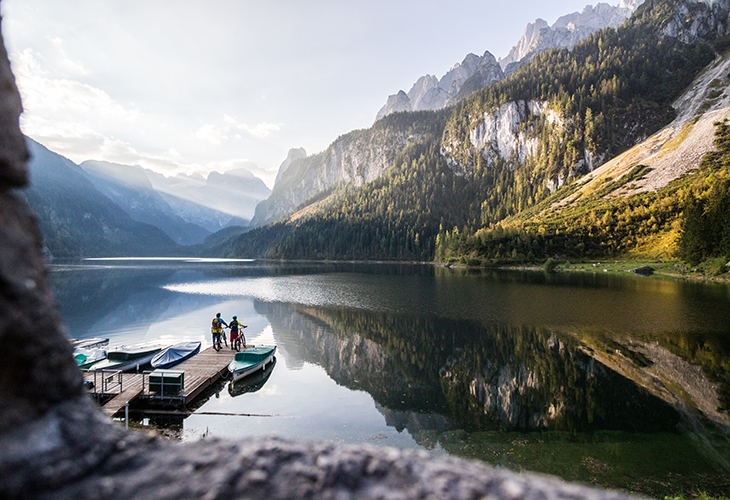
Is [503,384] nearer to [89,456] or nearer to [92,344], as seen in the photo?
[89,456]

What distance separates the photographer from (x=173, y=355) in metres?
22.6

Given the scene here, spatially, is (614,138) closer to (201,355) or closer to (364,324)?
(364,324)

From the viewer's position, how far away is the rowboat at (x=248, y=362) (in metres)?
20.5

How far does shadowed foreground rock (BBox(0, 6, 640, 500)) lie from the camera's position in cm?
218

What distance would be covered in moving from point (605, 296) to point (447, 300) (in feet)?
72.5

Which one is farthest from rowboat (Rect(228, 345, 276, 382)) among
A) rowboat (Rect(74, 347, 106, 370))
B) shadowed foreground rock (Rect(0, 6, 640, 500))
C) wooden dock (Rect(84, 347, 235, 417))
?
shadowed foreground rock (Rect(0, 6, 640, 500))

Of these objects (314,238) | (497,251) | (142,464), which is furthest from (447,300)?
(314,238)

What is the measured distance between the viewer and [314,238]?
193500 millimetres

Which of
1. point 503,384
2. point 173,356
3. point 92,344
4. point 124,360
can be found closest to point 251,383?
point 173,356

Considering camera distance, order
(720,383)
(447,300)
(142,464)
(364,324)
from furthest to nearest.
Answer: (447,300)
(364,324)
(720,383)
(142,464)

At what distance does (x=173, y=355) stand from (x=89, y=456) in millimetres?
23909

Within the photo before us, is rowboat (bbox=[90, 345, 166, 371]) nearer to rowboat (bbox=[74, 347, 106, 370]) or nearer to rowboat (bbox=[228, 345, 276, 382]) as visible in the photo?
rowboat (bbox=[74, 347, 106, 370])

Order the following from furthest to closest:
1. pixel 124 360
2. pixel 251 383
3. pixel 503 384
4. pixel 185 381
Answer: pixel 124 360, pixel 251 383, pixel 185 381, pixel 503 384

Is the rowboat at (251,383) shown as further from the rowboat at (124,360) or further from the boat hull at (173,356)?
the rowboat at (124,360)
